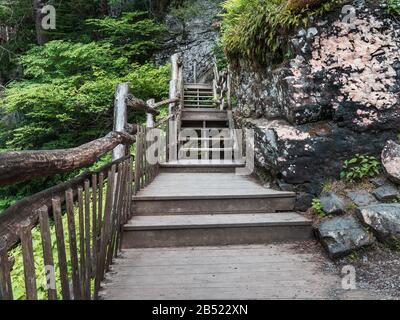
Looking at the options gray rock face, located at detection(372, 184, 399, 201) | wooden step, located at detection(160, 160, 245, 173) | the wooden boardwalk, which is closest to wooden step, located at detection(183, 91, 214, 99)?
wooden step, located at detection(160, 160, 245, 173)

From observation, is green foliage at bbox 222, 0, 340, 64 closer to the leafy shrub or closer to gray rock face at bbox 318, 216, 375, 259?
gray rock face at bbox 318, 216, 375, 259

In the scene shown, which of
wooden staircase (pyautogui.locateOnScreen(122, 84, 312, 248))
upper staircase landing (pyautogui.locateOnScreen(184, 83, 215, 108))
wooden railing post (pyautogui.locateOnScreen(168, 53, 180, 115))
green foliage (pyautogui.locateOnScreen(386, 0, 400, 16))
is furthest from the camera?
upper staircase landing (pyautogui.locateOnScreen(184, 83, 215, 108))

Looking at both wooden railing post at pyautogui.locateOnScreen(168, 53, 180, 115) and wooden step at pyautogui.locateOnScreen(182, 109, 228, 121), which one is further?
wooden railing post at pyautogui.locateOnScreen(168, 53, 180, 115)

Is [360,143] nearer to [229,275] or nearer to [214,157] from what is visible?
[229,275]

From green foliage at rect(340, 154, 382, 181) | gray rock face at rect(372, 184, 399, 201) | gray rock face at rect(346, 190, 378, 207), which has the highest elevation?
green foliage at rect(340, 154, 382, 181)

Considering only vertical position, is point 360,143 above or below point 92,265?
above

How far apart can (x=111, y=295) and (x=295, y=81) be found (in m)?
2.80

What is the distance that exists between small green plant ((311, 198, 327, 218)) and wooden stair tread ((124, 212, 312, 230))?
0.14 m

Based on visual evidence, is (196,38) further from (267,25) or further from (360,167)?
(360,167)

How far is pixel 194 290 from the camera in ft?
8.29

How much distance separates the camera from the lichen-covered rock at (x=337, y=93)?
369 cm

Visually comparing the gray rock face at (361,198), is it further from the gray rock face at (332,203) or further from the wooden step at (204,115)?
the wooden step at (204,115)

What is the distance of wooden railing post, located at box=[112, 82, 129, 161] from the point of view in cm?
379

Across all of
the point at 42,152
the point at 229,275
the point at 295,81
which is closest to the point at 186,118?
the point at 295,81
